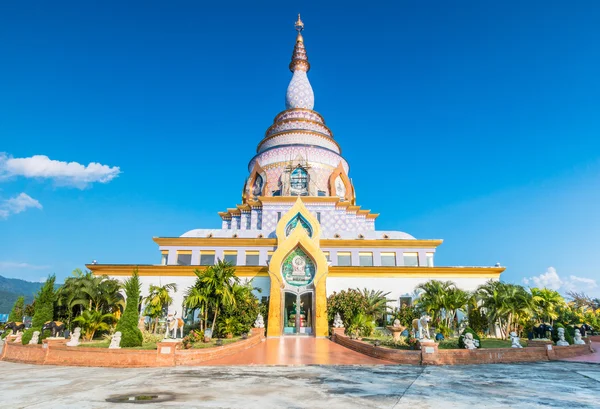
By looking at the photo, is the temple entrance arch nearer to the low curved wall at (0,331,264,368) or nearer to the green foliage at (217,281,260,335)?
the green foliage at (217,281,260,335)

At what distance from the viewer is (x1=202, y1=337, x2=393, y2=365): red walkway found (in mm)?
12673

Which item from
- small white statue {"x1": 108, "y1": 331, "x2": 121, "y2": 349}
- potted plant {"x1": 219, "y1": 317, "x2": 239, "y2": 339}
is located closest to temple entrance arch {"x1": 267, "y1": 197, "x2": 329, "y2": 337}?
potted plant {"x1": 219, "y1": 317, "x2": 239, "y2": 339}

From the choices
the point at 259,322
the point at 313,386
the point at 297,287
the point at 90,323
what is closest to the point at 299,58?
the point at 297,287

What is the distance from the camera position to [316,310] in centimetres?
2156

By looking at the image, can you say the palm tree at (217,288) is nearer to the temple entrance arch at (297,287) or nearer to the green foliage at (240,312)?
the green foliage at (240,312)

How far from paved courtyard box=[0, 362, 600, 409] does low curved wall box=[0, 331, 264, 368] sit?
1.97 ft

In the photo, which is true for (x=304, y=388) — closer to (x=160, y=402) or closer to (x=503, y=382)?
(x=160, y=402)

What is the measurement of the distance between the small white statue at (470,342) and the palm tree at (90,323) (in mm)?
16664

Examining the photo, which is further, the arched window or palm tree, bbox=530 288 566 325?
the arched window

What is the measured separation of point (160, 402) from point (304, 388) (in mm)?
3092

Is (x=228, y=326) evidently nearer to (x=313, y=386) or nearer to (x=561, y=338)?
(x=313, y=386)

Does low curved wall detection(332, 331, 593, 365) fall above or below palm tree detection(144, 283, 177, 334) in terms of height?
below

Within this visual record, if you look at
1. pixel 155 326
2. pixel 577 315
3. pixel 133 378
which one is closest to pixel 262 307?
pixel 155 326

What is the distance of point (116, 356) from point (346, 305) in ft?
41.9
